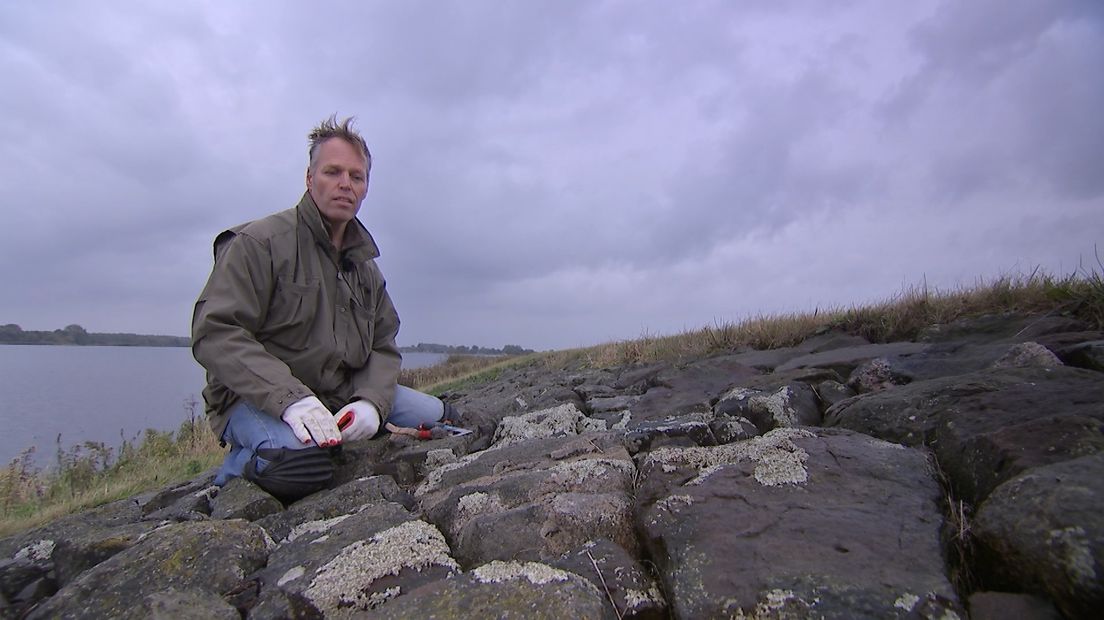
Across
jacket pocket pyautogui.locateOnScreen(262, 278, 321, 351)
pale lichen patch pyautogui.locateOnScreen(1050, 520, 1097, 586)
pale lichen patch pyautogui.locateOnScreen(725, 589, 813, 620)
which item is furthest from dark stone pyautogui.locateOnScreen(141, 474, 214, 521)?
pale lichen patch pyautogui.locateOnScreen(1050, 520, 1097, 586)

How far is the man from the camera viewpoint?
3.53m

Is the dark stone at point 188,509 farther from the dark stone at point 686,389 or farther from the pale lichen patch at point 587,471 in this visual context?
the dark stone at point 686,389

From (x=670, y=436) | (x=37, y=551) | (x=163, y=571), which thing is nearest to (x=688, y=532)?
(x=670, y=436)

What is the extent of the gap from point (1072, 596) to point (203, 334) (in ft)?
13.8

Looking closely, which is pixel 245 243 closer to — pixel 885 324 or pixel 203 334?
pixel 203 334

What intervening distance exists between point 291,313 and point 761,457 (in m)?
3.18

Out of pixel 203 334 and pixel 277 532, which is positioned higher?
pixel 203 334

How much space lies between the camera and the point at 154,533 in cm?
255

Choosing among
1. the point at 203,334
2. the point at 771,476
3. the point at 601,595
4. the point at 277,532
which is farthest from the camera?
the point at 203,334

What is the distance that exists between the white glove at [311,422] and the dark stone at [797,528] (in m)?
2.05

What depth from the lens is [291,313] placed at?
3.96 metres

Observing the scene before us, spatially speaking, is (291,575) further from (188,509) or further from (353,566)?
(188,509)

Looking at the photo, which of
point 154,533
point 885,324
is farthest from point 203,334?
point 885,324

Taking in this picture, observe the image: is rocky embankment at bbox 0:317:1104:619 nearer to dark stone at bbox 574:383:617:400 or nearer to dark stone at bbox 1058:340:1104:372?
dark stone at bbox 1058:340:1104:372
